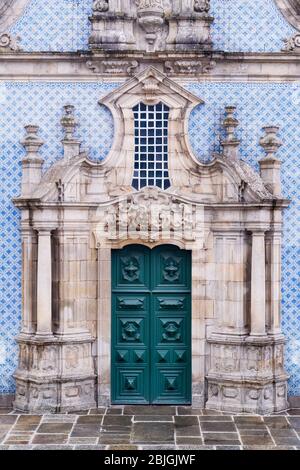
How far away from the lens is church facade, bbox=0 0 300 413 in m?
11.1

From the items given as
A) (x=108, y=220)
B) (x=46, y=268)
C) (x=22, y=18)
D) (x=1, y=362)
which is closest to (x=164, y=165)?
(x=108, y=220)

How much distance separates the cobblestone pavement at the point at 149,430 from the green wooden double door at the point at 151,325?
0.99ft

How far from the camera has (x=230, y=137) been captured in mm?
11148

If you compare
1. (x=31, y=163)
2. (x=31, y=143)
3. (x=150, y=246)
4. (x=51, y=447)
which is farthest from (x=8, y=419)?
(x=31, y=143)

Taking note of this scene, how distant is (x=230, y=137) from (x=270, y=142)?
0.56 meters

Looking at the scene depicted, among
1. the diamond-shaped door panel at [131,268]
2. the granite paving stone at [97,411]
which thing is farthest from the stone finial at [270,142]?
the granite paving stone at [97,411]

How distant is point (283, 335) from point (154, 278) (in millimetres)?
2000

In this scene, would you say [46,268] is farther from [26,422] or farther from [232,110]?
[232,110]

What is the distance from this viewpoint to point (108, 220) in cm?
1116

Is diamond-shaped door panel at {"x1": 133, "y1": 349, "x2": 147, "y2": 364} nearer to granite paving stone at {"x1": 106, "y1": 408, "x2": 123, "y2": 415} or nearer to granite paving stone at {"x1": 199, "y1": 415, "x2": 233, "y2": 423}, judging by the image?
granite paving stone at {"x1": 106, "y1": 408, "x2": 123, "y2": 415}

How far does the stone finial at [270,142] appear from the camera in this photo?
11.1 m

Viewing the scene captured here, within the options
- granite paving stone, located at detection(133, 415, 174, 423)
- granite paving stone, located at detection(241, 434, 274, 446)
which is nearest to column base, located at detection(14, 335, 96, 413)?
granite paving stone, located at detection(133, 415, 174, 423)

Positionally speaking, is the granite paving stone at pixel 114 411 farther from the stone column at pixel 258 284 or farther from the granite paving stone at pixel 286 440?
the granite paving stone at pixel 286 440

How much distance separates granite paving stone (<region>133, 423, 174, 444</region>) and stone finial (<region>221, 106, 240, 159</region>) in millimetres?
3813
